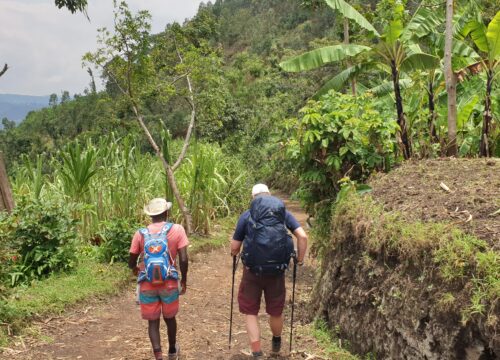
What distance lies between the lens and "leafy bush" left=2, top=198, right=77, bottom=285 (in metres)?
6.48

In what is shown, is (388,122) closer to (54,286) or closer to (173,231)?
(173,231)

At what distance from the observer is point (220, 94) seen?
37.5ft

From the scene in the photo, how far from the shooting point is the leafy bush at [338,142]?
6.69 meters

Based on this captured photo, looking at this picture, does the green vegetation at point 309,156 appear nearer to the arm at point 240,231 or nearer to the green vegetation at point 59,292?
the green vegetation at point 59,292

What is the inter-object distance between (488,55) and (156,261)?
619 cm

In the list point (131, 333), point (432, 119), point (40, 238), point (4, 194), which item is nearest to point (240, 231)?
point (131, 333)

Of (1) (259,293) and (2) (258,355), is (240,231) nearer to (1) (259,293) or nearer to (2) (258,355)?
(1) (259,293)

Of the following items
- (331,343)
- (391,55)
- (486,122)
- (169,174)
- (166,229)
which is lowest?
(331,343)

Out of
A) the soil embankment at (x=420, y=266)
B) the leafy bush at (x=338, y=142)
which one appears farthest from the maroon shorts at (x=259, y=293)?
the leafy bush at (x=338, y=142)

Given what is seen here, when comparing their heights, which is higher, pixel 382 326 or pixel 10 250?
pixel 10 250

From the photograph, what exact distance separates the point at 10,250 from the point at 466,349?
520cm

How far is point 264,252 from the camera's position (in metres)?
4.40

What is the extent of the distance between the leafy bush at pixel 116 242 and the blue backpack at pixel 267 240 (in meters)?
3.77

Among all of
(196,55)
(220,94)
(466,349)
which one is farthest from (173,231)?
(220,94)
